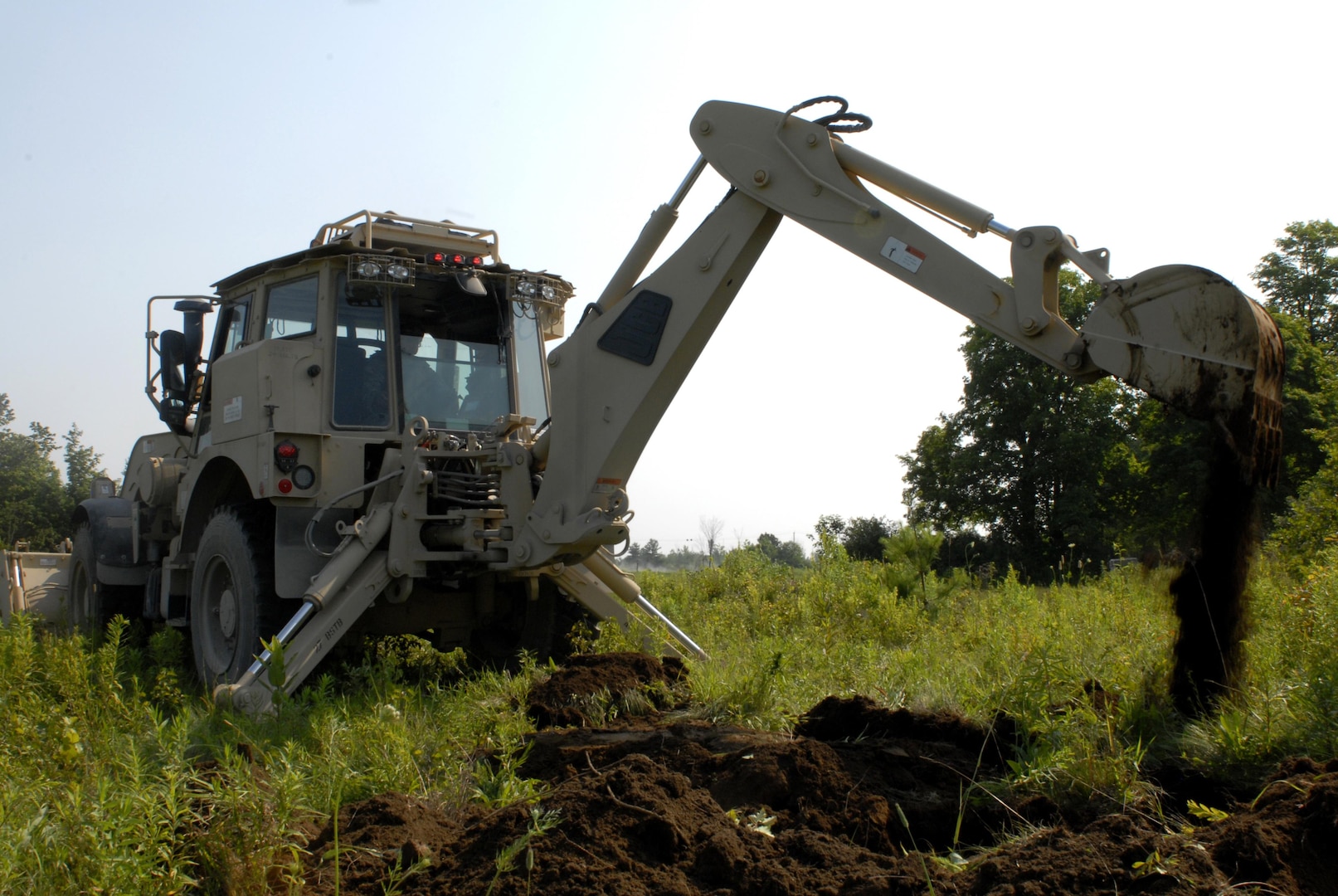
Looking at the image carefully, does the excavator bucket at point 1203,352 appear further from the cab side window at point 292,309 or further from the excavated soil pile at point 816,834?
the cab side window at point 292,309

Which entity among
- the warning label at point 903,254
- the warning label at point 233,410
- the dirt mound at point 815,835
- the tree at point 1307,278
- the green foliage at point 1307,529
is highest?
the tree at point 1307,278

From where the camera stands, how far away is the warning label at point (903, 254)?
5.05 metres

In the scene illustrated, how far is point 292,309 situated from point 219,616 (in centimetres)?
232

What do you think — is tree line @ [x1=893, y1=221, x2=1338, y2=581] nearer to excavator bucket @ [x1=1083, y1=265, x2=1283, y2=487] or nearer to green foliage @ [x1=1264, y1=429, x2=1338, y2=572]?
green foliage @ [x1=1264, y1=429, x2=1338, y2=572]

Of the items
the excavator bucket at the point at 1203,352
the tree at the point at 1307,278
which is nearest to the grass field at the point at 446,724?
the excavator bucket at the point at 1203,352

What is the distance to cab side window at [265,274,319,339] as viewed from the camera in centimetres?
739

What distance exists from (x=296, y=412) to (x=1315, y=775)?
5951 mm

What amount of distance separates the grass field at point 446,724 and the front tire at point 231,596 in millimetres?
353

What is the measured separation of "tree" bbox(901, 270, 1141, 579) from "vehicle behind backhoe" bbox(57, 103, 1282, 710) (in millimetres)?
26867

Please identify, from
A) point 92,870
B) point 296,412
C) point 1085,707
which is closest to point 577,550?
point 296,412

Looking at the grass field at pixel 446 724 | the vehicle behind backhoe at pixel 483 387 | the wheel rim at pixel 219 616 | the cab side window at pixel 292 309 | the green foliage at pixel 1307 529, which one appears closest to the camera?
the grass field at pixel 446 724

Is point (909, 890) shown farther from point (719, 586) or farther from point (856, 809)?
point (719, 586)

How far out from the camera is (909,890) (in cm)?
309

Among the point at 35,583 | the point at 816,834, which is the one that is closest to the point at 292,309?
the point at 35,583
